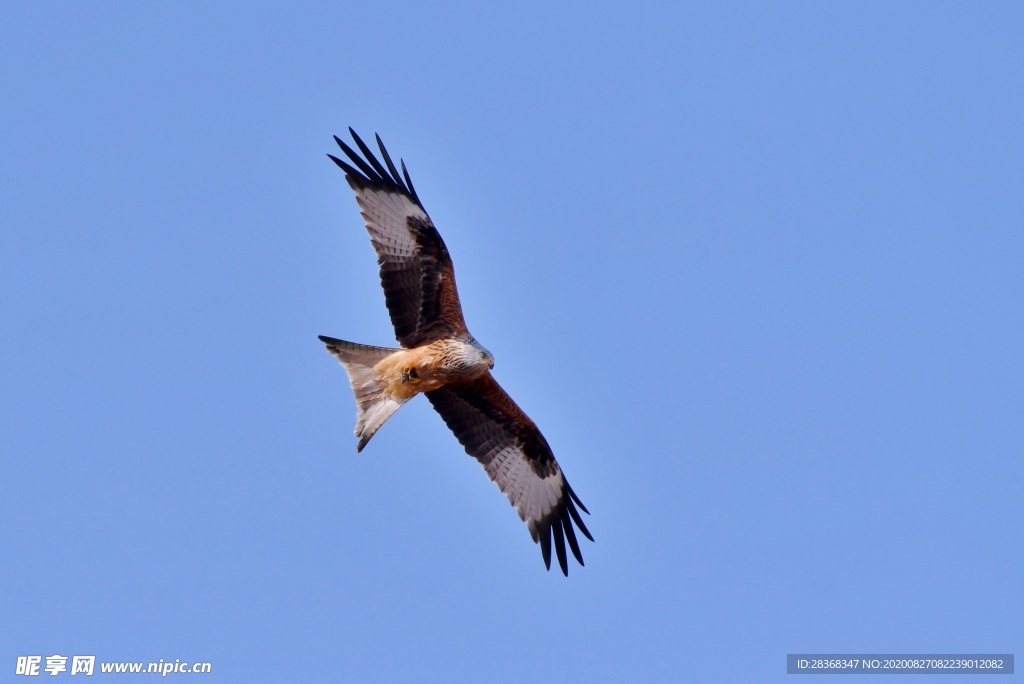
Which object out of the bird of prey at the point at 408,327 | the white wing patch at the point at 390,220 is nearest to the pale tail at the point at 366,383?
the bird of prey at the point at 408,327

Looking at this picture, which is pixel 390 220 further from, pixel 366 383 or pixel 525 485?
pixel 525 485

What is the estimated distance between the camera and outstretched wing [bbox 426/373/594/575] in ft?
65.1

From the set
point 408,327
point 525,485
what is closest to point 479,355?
point 408,327

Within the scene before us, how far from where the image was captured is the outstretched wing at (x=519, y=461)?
1984 centimetres

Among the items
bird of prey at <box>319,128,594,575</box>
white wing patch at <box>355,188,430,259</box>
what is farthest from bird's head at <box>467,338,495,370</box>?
white wing patch at <box>355,188,430,259</box>

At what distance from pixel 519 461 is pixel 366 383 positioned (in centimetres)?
217

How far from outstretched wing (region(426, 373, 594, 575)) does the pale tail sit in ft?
3.36

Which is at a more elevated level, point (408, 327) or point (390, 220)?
point (390, 220)

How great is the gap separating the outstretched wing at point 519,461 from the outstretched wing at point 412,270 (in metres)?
0.92

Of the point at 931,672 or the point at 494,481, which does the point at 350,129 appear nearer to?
the point at 494,481

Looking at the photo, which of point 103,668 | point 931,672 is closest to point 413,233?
point 103,668

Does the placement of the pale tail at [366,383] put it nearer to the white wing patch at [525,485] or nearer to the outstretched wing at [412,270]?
the outstretched wing at [412,270]

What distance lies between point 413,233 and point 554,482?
3172 millimetres

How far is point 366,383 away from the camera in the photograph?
18.9m
